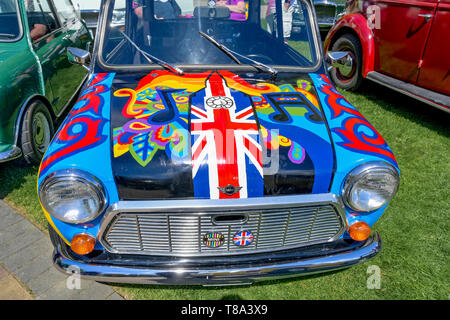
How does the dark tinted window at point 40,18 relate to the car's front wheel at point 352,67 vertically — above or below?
above

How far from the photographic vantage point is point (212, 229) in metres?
1.80

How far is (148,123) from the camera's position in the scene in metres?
1.98

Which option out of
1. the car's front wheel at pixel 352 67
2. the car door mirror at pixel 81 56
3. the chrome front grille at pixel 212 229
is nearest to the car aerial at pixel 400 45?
the car's front wheel at pixel 352 67

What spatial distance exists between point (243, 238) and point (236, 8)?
6.73 feet

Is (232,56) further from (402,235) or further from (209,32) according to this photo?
(402,235)

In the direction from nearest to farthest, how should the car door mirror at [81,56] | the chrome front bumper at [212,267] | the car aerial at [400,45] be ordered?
the chrome front bumper at [212,267] → the car door mirror at [81,56] → the car aerial at [400,45]

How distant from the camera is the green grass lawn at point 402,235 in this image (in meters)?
2.37

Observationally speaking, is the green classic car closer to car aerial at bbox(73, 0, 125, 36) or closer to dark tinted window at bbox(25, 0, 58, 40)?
dark tinted window at bbox(25, 0, 58, 40)

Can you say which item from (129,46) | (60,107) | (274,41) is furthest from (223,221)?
(60,107)

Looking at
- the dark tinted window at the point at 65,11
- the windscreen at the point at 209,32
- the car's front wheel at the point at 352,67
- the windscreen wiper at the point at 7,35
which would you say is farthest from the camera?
the car's front wheel at the point at 352,67

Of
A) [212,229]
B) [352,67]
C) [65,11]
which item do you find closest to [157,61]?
[212,229]

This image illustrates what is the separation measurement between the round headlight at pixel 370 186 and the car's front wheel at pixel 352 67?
4.12m

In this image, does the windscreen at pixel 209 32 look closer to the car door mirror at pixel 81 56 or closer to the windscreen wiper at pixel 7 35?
the car door mirror at pixel 81 56
